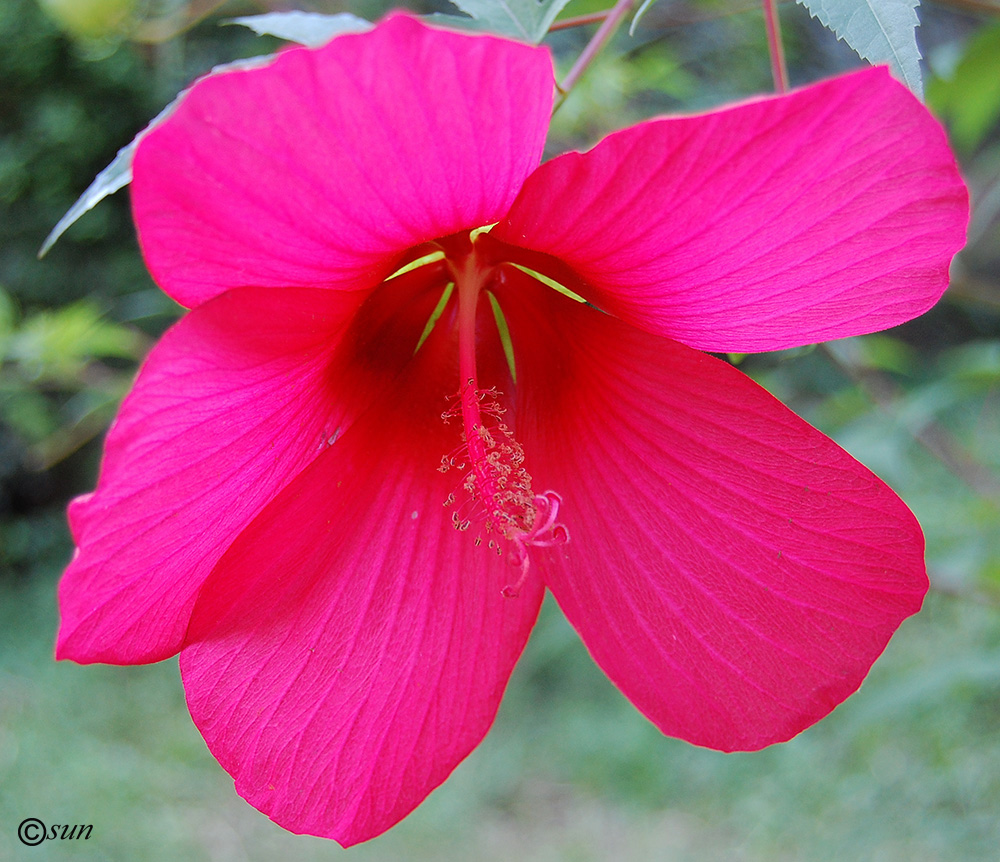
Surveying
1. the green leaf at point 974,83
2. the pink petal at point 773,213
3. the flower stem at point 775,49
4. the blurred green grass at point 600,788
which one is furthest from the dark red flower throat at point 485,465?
the blurred green grass at point 600,788

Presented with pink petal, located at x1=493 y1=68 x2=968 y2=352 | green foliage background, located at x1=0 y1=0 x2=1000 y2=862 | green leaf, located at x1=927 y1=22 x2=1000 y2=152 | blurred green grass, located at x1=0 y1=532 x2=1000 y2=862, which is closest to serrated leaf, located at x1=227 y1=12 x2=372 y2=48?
pink petal, located at x1=493 y1=68 x2=968 y2=352

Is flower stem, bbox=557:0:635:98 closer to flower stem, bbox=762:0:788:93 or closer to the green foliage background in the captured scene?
flower stem, bbox=762:0:788:93

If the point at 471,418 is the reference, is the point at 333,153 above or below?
above

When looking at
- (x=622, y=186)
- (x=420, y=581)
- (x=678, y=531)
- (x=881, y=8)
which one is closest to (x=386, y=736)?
(x=420, y=581)

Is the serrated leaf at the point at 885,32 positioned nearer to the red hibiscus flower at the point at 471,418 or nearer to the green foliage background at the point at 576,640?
the red hibiscus flower at the point at 471,418

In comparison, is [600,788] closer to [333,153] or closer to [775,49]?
[775,49]

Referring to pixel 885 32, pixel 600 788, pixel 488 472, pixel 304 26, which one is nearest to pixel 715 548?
pixel 488 472
